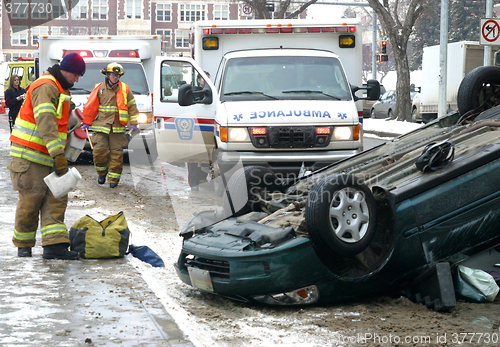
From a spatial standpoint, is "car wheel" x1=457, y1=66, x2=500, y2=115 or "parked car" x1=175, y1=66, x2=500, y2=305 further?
"car wheel" x1=457, y1=66, x2=500, y2=115

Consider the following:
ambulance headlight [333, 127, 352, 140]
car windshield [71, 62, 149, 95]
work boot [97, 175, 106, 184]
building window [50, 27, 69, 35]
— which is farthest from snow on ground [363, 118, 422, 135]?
building window [50, 27, 69, 35]

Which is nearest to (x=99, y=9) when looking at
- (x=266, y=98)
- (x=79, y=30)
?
(x=79, y=30)

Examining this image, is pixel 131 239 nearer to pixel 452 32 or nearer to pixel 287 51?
pixel 287 51

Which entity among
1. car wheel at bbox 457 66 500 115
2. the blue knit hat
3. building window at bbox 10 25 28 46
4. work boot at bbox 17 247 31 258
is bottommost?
work boot at bbox 17 247 31 258

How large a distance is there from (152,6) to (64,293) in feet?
291

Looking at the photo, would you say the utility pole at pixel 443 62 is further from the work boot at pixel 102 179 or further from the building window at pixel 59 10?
the building window at pixel 59 10

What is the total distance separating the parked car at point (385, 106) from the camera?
30812 millimetres

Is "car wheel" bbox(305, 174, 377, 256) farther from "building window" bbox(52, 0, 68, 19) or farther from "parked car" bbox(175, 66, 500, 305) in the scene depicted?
A: "building window" bbox(52, 0, 68, 19)

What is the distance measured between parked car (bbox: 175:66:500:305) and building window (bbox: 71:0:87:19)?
8490 cm

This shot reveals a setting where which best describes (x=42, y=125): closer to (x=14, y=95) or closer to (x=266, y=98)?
(x=266, y=98)

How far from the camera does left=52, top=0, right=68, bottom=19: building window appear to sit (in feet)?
246

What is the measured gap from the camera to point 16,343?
12.9ft

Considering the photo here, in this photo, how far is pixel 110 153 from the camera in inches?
422

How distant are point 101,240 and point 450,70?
20860 mm
